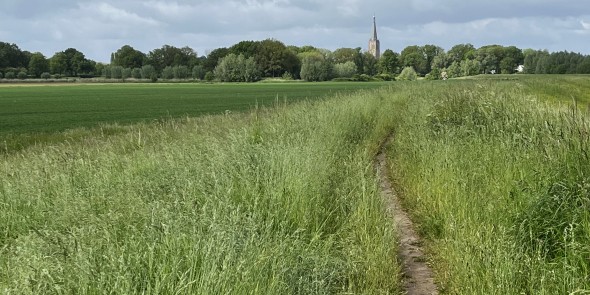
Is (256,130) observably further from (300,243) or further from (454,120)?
(300,243)

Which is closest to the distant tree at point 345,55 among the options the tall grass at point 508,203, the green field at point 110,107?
the green field at point 110,107

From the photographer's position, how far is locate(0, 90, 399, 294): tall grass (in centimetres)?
328

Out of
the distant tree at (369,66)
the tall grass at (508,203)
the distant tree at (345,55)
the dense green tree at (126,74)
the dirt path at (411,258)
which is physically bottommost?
the dirt path at (411,258)

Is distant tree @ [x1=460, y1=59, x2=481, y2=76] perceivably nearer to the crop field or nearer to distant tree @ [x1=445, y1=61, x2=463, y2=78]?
distant tree @ [x1=445, y1=61, x2=463, y2=78]

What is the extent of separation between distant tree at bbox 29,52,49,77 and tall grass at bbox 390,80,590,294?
543 ft

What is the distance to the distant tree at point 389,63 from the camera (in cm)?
16588

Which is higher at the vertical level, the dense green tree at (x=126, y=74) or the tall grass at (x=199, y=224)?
the dense green tree at (x=126, y=74)

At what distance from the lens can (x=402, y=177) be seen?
30.7 ft

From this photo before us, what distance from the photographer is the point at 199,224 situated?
4.09 metres

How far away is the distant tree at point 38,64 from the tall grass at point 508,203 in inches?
6511

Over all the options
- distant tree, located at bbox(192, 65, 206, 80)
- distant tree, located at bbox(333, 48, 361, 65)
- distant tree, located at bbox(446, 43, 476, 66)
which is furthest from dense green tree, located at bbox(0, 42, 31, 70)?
distant tree, located at bbox(446, 43, 476, 66)

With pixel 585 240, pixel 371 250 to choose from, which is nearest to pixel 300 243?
pixel 371 250

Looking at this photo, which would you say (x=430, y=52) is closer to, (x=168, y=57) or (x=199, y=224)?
(x=168, y=57)

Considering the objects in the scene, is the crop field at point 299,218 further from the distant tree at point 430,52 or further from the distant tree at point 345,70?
the distant tree at point 430,52
